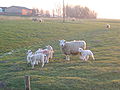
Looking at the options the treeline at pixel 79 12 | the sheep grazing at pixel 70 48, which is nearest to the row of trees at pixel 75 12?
the treeline at pixel 79 12

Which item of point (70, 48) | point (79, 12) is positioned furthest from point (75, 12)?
point (70, 48)

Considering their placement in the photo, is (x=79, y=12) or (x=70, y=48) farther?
(x=79, y=12)

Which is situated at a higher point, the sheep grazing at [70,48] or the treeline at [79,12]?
the treeline at [79,12]

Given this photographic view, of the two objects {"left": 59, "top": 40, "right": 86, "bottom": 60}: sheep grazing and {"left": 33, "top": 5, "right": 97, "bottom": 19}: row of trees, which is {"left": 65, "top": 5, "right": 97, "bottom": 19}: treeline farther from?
{"left": 59, "top": 40, "right": 86, "bottom": 60}: sheep grazing

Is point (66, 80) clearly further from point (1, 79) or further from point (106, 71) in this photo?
point (1, 79)

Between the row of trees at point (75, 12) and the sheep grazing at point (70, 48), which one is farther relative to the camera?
the row of trees at point (75, 12)

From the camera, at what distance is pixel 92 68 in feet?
45.1

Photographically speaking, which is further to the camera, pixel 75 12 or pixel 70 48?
pixel 75 12

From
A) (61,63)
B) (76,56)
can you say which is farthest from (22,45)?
(61,63)

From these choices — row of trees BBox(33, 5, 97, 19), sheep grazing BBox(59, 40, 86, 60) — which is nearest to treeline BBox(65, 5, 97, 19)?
row of trees BBox(33, 5, 97, 19)

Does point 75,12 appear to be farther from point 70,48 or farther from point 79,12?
point 70,48

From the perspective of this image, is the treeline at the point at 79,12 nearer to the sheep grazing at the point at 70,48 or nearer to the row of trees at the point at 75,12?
the row of trees at the point at 75,12

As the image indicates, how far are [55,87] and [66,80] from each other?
0.96 metres

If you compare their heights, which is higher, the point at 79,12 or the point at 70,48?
the point at 79,12
